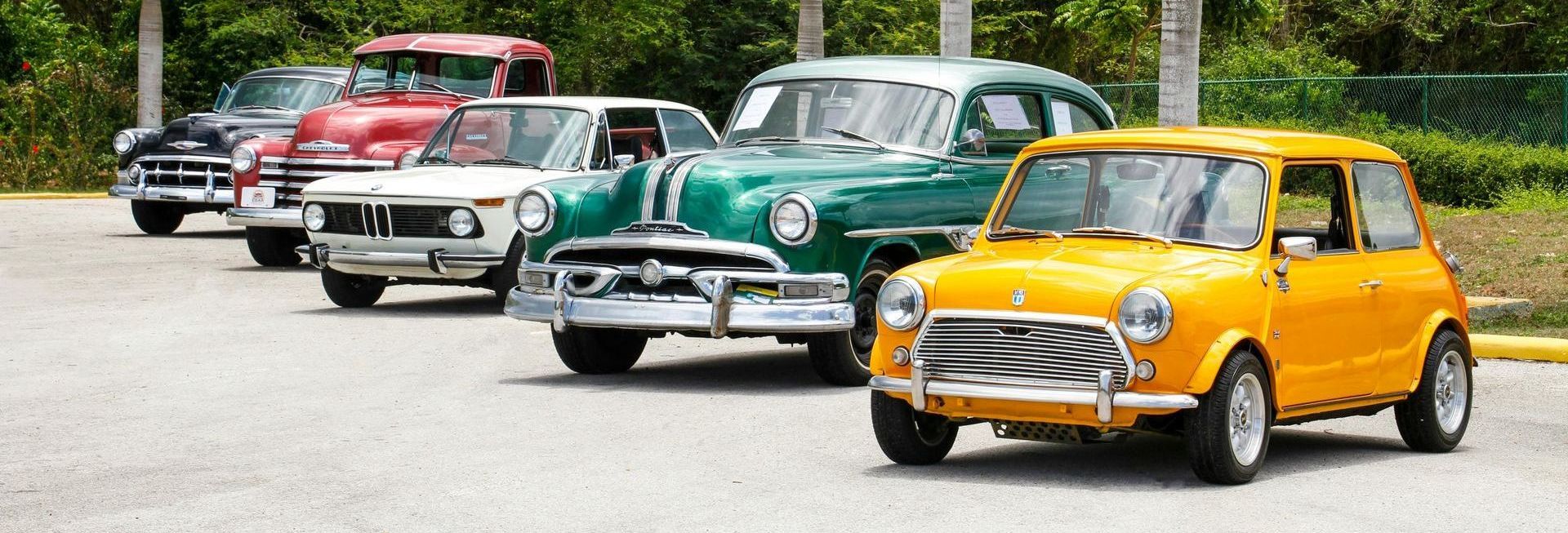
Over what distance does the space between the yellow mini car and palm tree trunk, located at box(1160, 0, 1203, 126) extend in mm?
8031

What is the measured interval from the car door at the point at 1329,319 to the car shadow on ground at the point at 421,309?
26.6 ft

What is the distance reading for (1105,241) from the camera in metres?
8.32

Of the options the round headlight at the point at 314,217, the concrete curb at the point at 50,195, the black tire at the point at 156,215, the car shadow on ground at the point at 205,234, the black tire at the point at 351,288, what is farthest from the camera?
the concrete curb at the point at 50,195

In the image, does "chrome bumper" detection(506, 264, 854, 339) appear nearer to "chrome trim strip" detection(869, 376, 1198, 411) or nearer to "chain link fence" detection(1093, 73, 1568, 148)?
"chrome trim strip" detection(869, 376, 1198, 411)

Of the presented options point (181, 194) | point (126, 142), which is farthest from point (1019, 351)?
point (126, 142)

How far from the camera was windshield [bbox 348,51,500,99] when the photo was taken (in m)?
19.7

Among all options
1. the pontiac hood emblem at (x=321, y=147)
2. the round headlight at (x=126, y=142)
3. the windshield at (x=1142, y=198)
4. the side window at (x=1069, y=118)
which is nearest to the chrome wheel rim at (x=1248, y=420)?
the windshield at (x=1142, y=198)

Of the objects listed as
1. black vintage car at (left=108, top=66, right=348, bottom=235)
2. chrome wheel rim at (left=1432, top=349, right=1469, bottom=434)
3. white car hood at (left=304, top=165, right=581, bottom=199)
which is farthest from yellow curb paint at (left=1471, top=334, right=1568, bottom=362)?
black vintage car at (left=108, top=66, right=348, bottom=235)

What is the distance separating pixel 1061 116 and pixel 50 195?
23430mm

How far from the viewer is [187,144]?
21516 mm

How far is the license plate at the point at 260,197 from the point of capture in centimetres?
1877

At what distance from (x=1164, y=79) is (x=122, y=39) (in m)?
29.2

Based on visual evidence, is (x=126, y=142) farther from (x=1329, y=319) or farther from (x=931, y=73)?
(x=1329, y=319)

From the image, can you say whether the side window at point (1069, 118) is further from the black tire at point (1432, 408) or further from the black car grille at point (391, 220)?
the black car grille at point (391, 220)
